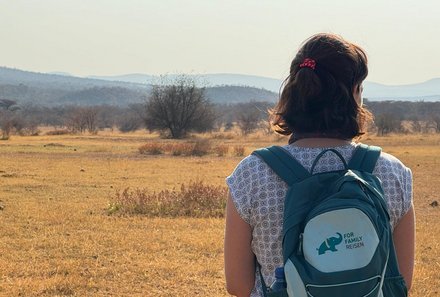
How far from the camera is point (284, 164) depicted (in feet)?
6.10

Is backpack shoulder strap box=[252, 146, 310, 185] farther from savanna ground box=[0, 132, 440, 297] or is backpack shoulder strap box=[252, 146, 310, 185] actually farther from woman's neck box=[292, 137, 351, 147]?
savanna ground box=[0, 132, 440, 297]

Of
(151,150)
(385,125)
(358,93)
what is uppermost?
(358,93)

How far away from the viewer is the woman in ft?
6.17

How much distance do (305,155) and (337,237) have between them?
341mm

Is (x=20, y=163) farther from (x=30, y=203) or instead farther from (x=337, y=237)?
(x=337, y=237)

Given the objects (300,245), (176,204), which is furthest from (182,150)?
(300,245)

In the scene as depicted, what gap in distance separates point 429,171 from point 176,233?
1641 cm

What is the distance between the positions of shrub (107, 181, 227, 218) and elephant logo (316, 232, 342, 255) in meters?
9.75

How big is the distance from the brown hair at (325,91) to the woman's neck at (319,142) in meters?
0.02

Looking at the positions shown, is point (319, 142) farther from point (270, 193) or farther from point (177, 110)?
point (177, 110)

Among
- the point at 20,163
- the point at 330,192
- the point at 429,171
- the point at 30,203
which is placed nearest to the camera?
the point at 330,192

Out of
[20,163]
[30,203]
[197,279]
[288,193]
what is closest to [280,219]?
[288,193]

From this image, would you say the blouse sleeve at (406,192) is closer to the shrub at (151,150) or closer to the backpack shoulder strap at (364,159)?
the backpack shoulder strap at (364,159)

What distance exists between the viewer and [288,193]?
1.78 metres
